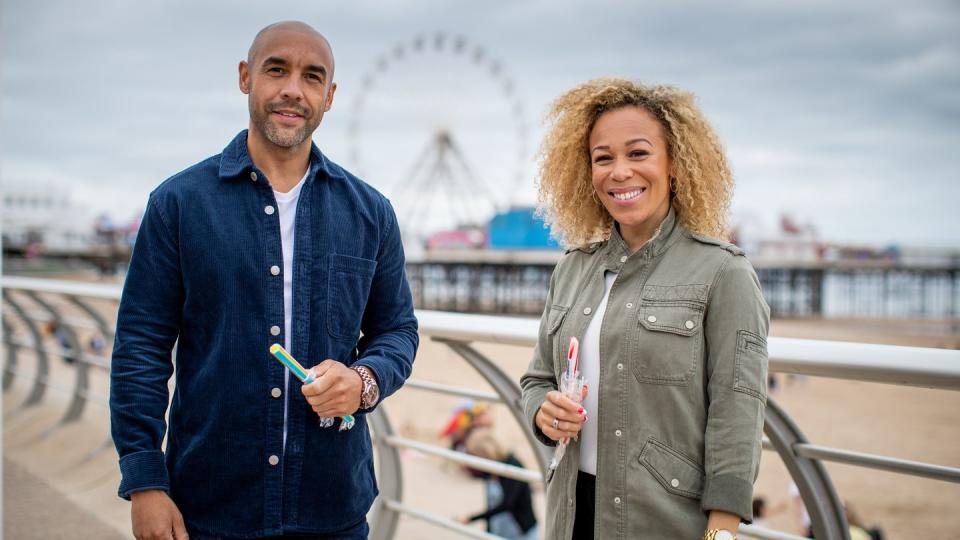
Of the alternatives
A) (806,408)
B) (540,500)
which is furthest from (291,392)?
(806,408)

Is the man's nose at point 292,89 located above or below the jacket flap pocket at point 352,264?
above

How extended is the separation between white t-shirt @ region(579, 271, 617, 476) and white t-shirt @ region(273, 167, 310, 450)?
62cm

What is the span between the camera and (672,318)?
149cm

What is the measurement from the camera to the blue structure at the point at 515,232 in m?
44.9

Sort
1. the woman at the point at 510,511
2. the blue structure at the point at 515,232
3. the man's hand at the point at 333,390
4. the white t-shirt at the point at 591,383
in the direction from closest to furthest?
1. the man's hand at the point at 333,390
2. the white t-shirt at the point at 591,383
3. the woman at the point at 510,511
4. the blue structure at the point at 515,232

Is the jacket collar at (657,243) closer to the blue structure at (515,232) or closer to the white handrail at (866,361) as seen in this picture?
the white handrail at (866,361)

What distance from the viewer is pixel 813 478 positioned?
1681 millimetres

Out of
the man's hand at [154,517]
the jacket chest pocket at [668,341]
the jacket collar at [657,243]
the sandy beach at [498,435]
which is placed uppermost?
the jacket collar at [657,243]

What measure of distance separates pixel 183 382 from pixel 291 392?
23 cm

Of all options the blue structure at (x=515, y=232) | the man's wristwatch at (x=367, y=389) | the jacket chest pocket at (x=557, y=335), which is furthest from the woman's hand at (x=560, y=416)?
the blue structure at (x=515, y=232)

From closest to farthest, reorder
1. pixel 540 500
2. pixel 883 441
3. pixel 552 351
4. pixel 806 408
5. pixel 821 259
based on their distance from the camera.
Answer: pixel 552 351 < pixel 540 500 < pixel 883 441 < pixel 806 408 < pixel 821 259

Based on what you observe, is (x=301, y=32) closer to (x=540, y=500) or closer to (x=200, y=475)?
(x=200, y=475)

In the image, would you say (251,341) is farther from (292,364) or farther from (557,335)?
(557,335)

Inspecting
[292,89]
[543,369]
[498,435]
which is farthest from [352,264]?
[498,435]
